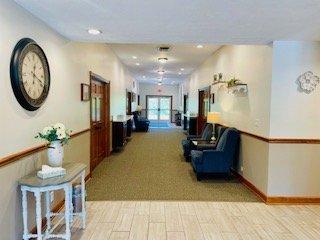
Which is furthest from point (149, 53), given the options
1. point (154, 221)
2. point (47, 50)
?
point (154, 221)

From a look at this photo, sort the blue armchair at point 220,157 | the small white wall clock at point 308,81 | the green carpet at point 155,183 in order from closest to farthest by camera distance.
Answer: the small white wall clock at point 308,81
the green carpet at point 155,183
the blue armchair at point 220,157

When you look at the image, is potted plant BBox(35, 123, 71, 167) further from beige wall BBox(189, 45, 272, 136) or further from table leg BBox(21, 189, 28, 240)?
beige wall BBox(189, 45, 272, 136)

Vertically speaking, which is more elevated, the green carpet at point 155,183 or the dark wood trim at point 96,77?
the dark wood trim at point 96,77

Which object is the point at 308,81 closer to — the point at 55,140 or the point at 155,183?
the point at 155,183

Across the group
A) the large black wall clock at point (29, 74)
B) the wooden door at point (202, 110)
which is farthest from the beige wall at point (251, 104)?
the large black wall clock at point (29, 74)

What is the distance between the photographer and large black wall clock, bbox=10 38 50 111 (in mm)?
2357

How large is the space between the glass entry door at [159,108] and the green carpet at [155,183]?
1193cm

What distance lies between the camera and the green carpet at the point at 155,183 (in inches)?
162

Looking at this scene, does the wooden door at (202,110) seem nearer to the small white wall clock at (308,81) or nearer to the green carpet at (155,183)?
the green carpet at (155,183)

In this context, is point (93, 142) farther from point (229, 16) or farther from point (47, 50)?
point (229, 16)

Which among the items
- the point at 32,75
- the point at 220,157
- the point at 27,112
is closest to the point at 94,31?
the point at 32,75

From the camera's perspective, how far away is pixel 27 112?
8.59 ft

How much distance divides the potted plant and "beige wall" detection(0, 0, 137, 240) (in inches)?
7.3

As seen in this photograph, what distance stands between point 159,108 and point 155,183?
46.7 ft
